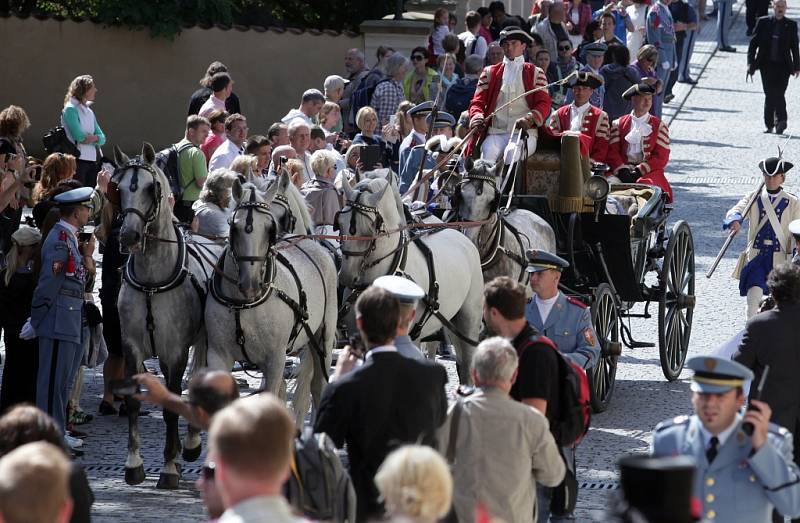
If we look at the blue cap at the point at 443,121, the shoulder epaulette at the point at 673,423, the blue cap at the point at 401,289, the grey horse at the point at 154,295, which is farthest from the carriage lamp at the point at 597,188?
the shoulder epaulette at the point at 673,423

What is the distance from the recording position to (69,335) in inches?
391

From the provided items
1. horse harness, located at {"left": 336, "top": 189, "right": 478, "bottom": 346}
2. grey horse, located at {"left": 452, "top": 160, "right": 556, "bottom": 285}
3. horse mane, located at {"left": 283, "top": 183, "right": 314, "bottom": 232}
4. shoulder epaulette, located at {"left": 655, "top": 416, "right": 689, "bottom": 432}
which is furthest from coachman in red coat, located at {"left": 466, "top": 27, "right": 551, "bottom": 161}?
shoulder epaulette, located at {"left": 655, "top": 416, "right": 689, "bottom": 432}

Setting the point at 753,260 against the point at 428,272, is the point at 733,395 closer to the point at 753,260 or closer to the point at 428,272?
the point at 428,272

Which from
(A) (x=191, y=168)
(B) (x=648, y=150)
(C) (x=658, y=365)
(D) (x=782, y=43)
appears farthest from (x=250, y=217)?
(D) (x=782, y=43)

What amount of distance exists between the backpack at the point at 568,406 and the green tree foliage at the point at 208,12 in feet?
57.6

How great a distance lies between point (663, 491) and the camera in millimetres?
4234

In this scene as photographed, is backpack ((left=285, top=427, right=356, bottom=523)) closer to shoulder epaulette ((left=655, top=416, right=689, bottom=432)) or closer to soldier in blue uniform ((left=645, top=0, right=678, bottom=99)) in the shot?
shoulder epaulette ((left=655, top=416, right=689, bottom=432))

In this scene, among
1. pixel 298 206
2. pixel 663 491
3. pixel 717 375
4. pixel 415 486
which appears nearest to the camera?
pixel 663 491

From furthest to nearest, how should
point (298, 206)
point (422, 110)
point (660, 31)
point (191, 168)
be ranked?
point (660, 31) → point (422, 110) → point (191, 168) → point (298, 206)

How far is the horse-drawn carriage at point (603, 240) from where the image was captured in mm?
12195

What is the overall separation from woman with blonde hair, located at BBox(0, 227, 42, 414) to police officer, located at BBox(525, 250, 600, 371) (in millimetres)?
3497

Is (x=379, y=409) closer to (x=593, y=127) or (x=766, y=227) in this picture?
(x=766, y=227)

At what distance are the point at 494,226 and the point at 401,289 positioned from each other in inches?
191

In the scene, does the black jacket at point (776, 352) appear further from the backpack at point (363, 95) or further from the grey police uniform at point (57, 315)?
the backpack at point (363, 95)
